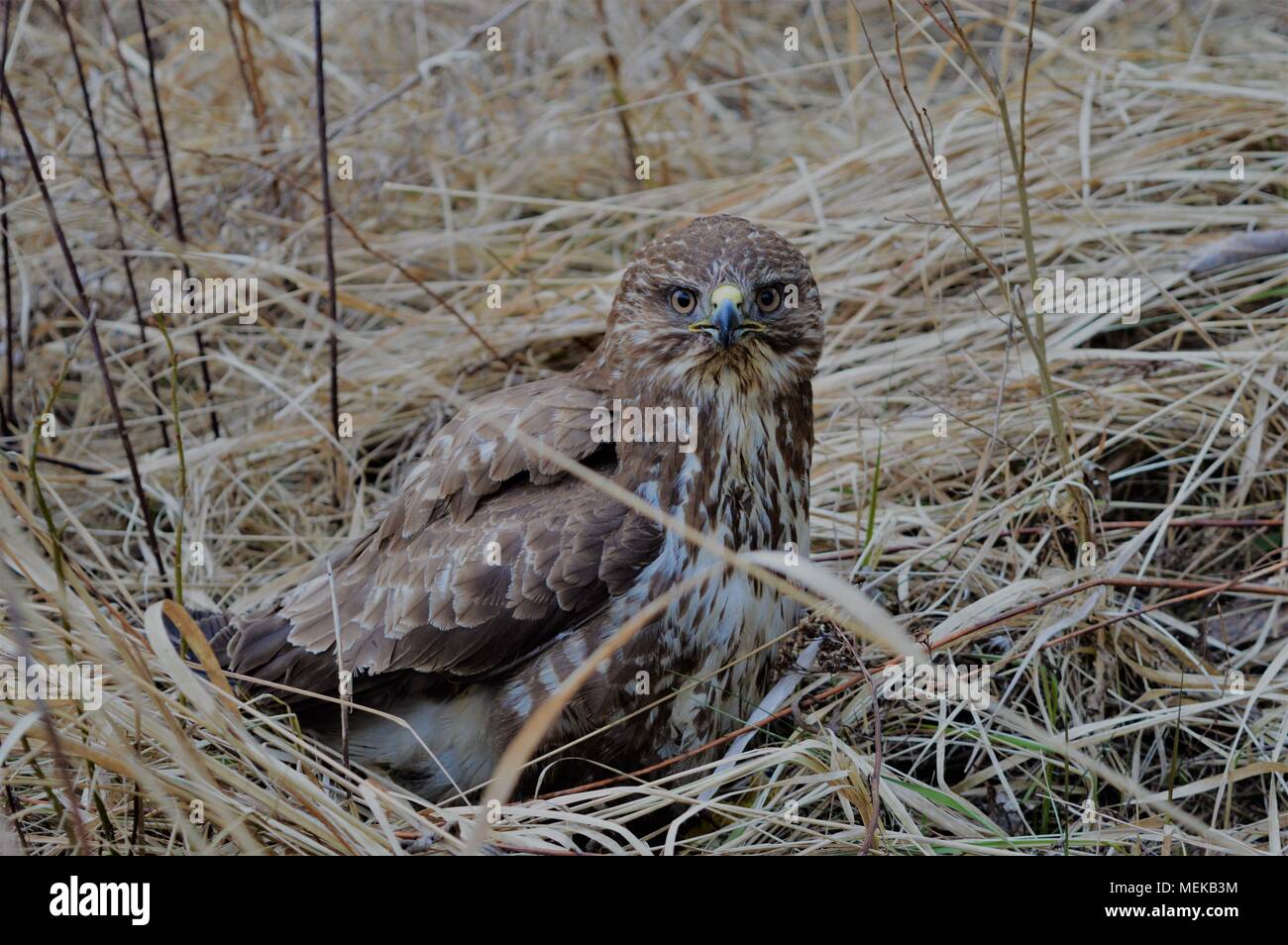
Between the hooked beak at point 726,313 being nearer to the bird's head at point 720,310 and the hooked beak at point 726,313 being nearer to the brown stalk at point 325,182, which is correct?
the bird's head at point 720,310

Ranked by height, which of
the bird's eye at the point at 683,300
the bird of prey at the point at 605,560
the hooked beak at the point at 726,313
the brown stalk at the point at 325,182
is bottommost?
the bird of prey at the point at 605,560

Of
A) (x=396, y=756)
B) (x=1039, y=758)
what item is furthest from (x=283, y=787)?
(x=1039, y=758)

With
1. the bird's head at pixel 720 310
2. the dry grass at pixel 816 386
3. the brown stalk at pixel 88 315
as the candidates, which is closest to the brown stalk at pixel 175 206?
the dry grass at pixel 816 386

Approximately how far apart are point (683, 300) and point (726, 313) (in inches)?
7.7

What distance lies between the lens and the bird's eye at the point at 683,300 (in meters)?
3.16

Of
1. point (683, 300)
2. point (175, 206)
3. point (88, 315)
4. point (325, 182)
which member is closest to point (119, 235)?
point (175, 206)

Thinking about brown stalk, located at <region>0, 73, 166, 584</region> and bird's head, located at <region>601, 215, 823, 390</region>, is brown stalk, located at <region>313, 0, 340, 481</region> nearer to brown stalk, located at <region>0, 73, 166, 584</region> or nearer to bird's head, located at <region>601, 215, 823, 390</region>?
brown stalk, located at <region>0, 73, 166, 584</region>

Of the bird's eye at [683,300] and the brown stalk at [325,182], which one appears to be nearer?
the bird's eye at [683,300]

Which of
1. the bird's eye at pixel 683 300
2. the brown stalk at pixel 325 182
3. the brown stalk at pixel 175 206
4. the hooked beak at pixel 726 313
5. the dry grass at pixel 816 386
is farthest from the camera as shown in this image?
the brown stalk at pixel 175 206

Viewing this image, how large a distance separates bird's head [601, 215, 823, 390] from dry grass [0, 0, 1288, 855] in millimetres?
593

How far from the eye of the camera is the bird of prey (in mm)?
3121

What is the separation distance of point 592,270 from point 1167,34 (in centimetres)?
319

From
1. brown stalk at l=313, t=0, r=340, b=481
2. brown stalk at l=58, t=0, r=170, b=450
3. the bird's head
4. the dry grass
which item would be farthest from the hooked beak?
brown stalk at l=58, t=0, r=170, b=450

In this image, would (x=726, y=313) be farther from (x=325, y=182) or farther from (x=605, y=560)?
(x=325, y=182)
